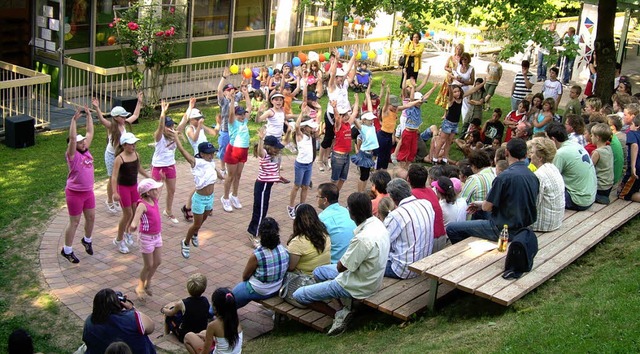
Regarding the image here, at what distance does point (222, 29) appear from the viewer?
2012cm

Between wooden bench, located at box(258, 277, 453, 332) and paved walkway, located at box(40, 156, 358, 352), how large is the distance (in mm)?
557

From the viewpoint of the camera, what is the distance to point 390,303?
764 cm

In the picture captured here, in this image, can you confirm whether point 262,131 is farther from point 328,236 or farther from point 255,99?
point 255,99

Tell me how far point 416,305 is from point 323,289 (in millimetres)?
934

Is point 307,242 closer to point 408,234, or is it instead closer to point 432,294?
point 408,234

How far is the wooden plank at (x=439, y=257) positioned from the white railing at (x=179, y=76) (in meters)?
9.44

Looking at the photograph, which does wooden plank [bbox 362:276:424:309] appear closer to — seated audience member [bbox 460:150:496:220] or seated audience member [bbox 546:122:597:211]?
seated audience member [bbox 460:150:496:220]

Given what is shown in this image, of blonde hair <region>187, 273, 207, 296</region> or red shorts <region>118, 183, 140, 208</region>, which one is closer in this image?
blonde hair <region>187, 273, 207, 296</region>

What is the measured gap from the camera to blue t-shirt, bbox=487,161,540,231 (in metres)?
8.14

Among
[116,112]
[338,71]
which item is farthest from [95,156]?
[338,71]

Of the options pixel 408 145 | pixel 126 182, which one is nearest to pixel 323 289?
pixel 126 182

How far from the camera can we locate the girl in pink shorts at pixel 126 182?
9.66 metres

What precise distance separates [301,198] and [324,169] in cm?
246

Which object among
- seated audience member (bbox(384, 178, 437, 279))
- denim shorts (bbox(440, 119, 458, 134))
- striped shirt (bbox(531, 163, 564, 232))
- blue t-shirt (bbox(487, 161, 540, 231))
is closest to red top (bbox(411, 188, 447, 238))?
seated audience member (bbox(384, 178, 437, 279))
